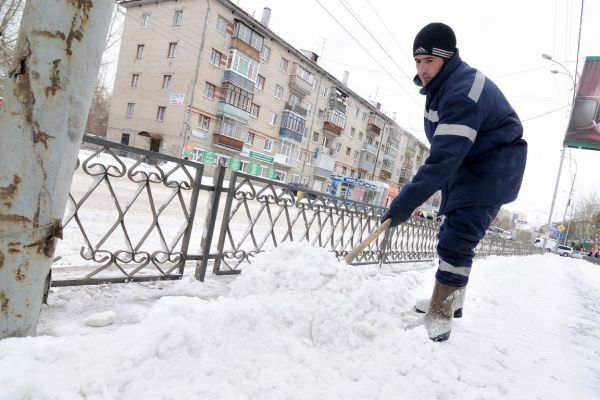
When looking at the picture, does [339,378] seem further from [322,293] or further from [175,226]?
[175,226]

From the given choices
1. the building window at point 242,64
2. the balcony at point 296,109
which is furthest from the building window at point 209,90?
the balcony at point 296,109

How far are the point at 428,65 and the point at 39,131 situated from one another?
2.21 m

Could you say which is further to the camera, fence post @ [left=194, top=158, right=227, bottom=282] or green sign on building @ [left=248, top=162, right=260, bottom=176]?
green sign on building @ [left=248, top=162, right=260, bottom=176]

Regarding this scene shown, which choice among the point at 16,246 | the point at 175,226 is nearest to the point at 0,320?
the point at 16,246

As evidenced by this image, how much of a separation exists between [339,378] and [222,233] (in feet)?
5.93

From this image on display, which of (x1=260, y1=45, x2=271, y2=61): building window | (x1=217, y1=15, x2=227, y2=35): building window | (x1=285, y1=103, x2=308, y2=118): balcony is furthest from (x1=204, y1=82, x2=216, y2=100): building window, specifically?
(x1=285, y1=103, x2=308, y2=118): balcony

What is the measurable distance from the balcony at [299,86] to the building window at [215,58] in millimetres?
7181

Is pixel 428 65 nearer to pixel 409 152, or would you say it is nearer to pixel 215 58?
pixel 215 58

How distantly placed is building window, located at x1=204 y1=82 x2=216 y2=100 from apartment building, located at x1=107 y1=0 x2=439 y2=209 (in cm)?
7

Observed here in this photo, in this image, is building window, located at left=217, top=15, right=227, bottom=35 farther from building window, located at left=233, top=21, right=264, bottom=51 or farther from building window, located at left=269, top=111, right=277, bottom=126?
building window, located at left=269, top=111, right=277, bottom=126

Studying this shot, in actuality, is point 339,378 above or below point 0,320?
below

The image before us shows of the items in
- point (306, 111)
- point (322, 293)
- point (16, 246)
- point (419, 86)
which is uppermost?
point (306, 111)

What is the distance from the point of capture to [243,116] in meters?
25.0

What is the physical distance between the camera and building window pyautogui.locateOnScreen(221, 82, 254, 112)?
2377 centimetres
